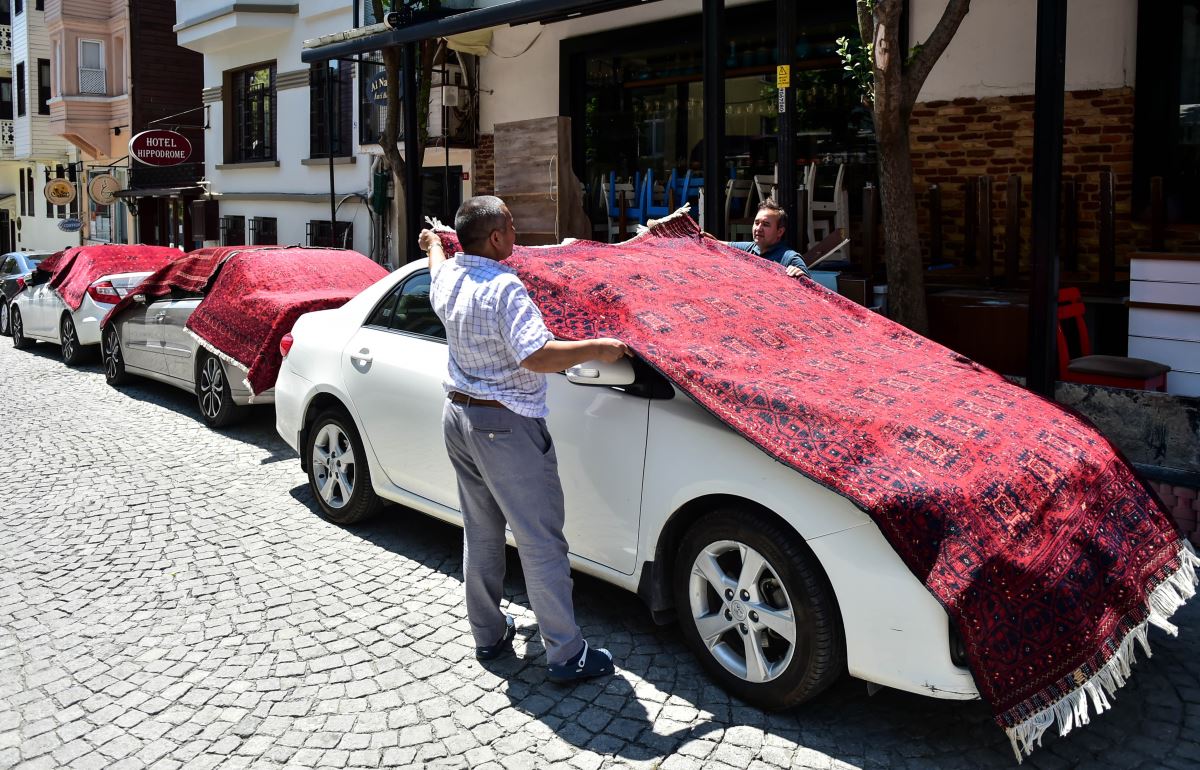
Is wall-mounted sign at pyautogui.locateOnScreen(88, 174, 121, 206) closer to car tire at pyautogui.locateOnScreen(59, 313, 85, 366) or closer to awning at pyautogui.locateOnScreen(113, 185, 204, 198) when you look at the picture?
awning at pyautogui.locateOnScreen(113, 185, 204, 198)

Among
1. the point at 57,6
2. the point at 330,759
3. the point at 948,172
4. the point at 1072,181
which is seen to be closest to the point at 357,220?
the point at 948,172

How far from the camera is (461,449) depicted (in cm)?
397

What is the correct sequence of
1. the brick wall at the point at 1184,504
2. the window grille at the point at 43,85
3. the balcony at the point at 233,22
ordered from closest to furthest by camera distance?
the brick wall at the point at 1184,504 → the balcony at the point at 233,22 → the window grille at the point at 43,85

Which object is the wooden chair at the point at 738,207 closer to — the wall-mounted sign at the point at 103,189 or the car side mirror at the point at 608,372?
the car side mirror at the point at 608,372

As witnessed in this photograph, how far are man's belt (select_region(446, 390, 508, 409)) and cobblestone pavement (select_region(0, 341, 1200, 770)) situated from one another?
1.09 metres

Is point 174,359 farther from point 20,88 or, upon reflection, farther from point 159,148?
point 20,88

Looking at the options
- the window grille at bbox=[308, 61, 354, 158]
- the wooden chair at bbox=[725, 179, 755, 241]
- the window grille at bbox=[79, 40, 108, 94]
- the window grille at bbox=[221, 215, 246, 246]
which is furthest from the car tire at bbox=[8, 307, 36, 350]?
the window grille at bbox=[79, 40, 108, 94]

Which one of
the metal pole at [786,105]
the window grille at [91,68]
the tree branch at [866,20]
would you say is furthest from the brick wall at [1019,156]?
the window grille at [91,68]

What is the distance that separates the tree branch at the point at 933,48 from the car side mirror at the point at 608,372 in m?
4.12

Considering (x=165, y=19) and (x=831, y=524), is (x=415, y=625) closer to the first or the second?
(x=831, y=524)

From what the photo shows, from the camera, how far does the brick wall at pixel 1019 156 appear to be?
359 inches

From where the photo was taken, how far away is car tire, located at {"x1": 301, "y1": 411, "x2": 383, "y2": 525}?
5.75 meters

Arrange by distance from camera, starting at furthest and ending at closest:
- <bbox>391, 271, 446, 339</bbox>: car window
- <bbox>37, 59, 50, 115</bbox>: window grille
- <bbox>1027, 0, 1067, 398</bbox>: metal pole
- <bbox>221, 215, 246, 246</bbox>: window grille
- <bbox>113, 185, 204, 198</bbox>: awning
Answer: <bbox>37, 59, 50, 115</bbox>: window grille, <bbox>113, 185, 204, 198</bbox>: awning, <bbox>221, 215, 246, 246</bbox>: window grille, <bbox>1027, 0, 1067, 398</bbox>: metal pole, <bbox>391, 271, 446, 339</bbox>: car window

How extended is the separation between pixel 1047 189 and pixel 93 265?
1062 centimetres
